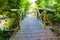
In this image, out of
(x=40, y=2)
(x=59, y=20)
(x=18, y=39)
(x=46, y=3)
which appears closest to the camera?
(x=18, y=39)

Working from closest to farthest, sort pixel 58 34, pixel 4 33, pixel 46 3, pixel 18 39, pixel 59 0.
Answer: pixel 18 39, pixel 58 34, pixel 4 33, pixel 59 0, pixel 46 3

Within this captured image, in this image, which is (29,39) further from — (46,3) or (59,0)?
(46,3)

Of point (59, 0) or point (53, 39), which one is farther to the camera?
point (59, 0)

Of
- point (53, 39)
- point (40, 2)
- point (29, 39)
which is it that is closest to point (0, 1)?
point (29, 39)

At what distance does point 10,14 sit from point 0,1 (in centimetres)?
367

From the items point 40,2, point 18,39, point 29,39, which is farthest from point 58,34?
point 40,2

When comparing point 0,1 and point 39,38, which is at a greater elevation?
point 0,1

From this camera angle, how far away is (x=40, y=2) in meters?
14.0

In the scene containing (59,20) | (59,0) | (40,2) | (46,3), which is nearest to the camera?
(59,0)

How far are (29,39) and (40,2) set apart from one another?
927cm

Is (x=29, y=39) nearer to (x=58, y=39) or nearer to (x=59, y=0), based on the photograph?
(x=58, y=39)

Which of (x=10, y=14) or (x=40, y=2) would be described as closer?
(x=10, y=14)

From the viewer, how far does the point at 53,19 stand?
352 inches

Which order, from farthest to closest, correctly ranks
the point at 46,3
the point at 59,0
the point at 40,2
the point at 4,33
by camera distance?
the point at 40,2 < the point at 46,3 < the point at 59,0 < the point at 4,33
